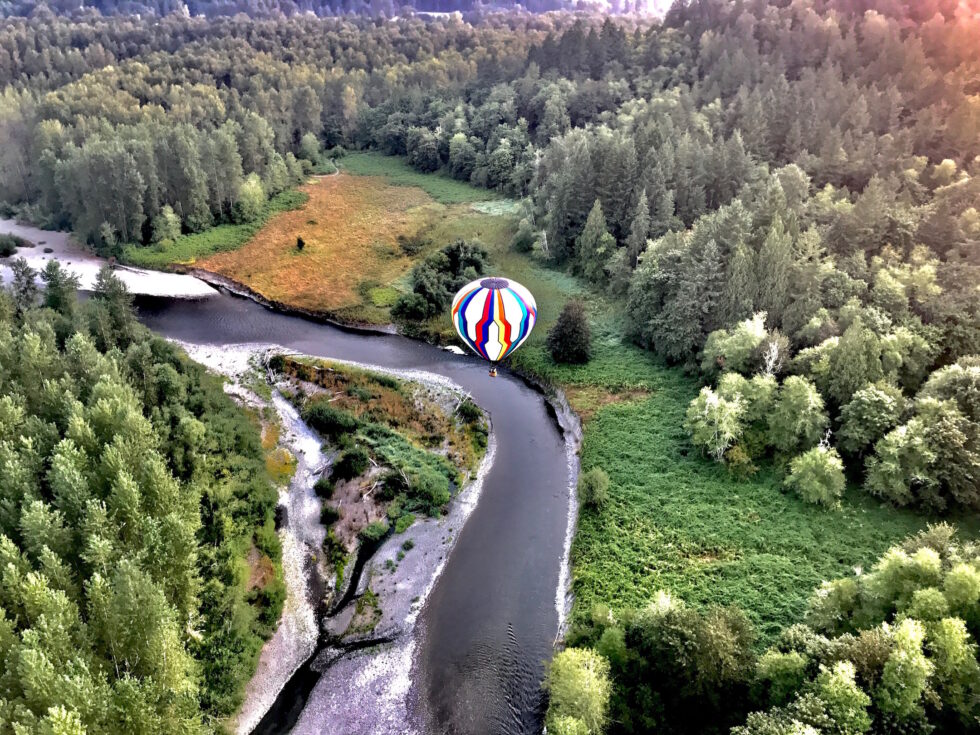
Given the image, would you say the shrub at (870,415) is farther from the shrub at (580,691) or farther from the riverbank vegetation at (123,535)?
the riverbank vegetation at (123,535)

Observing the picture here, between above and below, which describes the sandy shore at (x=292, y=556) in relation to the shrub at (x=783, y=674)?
below

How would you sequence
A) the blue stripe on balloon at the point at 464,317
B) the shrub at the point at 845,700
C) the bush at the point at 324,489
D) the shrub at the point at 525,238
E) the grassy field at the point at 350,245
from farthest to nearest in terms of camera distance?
1. the shrub at the point at 525,238
2. the grassy field at the point at 350,245
3. the blue stripe on balloon at the point at 464,317
4. the bush at the point at 324,489
5. the shrub at the point at 845,700

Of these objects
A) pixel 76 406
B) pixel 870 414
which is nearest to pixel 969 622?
pixel 870 414

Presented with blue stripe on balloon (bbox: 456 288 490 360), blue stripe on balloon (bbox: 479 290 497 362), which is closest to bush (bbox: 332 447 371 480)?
blue stripe on balloon (bbox: 456 288 490 360)

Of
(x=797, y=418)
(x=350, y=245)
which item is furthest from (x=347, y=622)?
(x=350, y=245)

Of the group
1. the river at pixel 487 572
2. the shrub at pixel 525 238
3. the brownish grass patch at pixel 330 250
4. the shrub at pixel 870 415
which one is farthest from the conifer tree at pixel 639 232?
the shrub at pixel 870 415

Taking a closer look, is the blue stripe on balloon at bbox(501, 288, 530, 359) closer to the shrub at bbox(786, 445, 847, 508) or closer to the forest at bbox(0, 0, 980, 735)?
the forest at bbox(0, 0, 980, 735)
